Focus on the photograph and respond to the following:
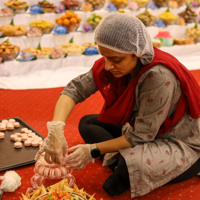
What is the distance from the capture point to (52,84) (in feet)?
10.7

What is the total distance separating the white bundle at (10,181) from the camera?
1629 millimetres

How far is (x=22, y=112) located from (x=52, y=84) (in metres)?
0.69

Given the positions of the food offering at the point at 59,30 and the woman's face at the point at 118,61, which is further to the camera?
the food offering at the point at 59,30

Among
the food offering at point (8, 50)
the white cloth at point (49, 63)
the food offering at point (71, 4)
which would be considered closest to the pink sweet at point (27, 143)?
the white cloth at point (49, 63)

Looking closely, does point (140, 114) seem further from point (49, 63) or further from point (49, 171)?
point (49, 63)

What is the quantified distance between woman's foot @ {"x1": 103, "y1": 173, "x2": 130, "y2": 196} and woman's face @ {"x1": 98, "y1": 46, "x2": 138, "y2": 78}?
0.52m

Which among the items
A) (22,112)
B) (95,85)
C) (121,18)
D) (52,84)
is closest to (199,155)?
(95,85)

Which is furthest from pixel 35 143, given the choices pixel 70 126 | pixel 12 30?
pixel 12 30

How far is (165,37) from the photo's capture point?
4387 millimetres

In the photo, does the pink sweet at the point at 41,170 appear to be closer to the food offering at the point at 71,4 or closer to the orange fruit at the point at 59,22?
the orange fruit at the point at 59,22

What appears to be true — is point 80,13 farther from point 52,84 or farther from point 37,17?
point 52,84

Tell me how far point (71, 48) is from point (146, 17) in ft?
3.81

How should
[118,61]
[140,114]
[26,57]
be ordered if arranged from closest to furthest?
[118,61]
[140,114]
[26,57]

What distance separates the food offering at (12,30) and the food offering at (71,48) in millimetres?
429
